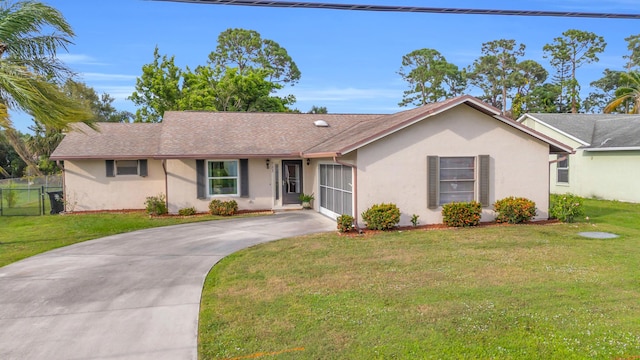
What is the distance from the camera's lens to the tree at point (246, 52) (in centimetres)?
4900

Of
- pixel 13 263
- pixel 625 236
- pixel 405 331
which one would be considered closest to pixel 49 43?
pixel 13 263

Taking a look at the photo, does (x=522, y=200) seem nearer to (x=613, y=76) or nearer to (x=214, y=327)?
(x=214, y=327)

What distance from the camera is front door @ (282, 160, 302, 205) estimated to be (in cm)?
1738

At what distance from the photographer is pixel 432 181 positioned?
12.8 metres

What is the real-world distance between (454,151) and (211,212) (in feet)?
29.7

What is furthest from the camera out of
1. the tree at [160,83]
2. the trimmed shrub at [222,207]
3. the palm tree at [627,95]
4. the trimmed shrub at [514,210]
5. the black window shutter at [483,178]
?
the tree at [160,83]

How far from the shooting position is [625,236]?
11172 millimetres

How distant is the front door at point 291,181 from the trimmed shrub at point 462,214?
6737 millimetres

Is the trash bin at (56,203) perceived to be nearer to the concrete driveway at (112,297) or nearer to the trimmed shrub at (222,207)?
the trimmed shrub at (222,207)

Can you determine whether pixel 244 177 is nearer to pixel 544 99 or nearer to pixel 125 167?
pixel 125 167

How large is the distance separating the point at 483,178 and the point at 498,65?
43.1 m

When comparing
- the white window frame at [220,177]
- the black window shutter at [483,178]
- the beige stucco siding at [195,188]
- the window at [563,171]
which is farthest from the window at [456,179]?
the window at [563,171]

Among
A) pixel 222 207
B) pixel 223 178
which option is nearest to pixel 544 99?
pixel 223 178

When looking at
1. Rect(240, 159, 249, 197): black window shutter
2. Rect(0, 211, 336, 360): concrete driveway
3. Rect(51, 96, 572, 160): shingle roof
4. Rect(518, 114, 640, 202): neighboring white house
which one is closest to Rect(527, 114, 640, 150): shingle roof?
Rect(518, 114, 640, 202): neighboring white house
